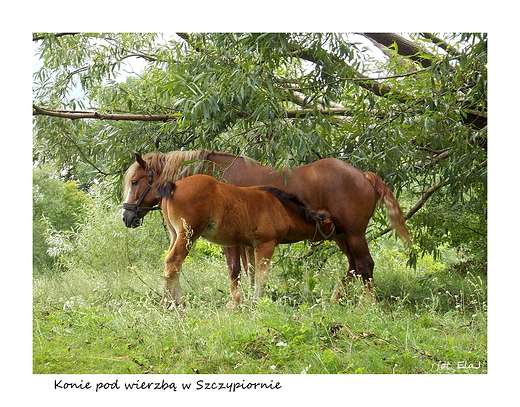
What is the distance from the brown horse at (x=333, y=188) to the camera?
529 centimetres

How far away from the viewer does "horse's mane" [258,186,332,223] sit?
5023 mm

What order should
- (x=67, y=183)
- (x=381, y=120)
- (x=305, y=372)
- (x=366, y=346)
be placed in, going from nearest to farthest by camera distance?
(x=305, y=372) → (x=366, y=346) → (x=381, y=120) → (x=67, y=183)

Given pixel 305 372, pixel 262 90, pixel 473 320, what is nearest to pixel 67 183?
pixel 262 90

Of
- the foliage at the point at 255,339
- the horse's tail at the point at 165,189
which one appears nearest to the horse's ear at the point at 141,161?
the horse's tail at the point at 165,189

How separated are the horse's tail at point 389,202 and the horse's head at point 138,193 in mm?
2027

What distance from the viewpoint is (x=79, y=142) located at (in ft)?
20.7

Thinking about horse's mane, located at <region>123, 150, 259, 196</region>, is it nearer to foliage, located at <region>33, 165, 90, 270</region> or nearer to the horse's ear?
the horse's ear

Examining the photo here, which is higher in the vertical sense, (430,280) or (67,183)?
(67,183)

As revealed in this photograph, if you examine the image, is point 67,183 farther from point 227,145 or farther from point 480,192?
point 480,192

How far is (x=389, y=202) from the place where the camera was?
534 cm

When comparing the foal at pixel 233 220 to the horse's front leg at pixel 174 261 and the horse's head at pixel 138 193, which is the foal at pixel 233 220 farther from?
the horse's head at pixel 138 193

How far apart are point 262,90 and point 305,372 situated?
2.28 meters

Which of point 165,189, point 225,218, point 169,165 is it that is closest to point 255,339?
point 225,218

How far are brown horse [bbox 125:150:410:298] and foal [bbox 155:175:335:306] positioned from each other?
242 mm
